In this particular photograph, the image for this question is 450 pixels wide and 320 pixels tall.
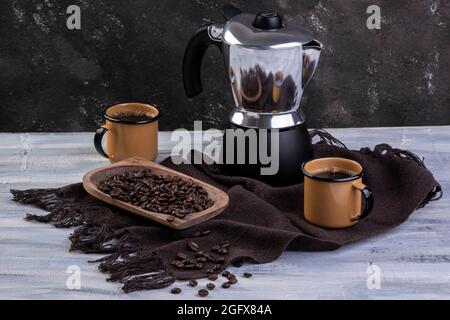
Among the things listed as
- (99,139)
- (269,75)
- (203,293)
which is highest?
(269,75)

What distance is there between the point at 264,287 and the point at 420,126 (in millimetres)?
778

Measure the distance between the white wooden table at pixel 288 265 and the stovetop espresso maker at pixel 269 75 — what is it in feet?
0.72

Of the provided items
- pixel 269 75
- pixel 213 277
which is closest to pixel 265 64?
pixel 269 75

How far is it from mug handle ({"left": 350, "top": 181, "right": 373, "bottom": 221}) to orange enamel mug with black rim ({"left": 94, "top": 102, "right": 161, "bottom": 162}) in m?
0.41

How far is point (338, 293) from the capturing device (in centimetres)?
122

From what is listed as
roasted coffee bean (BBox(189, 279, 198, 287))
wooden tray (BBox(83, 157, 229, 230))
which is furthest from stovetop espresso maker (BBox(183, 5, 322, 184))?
roasted coffee bean (BBox(189, 279, 198, 287))

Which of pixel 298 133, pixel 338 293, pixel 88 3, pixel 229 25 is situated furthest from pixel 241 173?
pixel 88 3

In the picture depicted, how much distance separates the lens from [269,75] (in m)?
1.47

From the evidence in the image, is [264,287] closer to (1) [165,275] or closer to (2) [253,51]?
(1) [165,275]

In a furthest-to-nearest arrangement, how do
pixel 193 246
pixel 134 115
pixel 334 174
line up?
pixel 134 115, pixel 334 174, pixel 193 246

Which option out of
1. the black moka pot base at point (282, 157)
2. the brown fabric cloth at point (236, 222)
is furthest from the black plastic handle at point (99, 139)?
the black moka pot base at point (282, 157)

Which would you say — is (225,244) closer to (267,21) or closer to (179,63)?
(267,21)

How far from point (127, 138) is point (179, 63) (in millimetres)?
301

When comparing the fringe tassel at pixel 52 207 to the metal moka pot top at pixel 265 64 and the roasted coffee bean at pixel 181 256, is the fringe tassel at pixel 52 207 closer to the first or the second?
the roasted coffee bean at pixel 181 256
